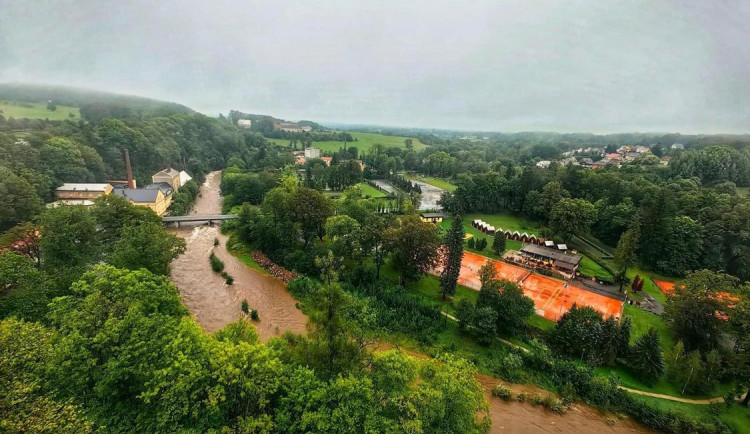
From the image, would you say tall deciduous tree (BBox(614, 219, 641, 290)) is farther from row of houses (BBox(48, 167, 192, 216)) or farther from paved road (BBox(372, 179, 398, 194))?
row of houses (BBox(48, 167, 192, 216))

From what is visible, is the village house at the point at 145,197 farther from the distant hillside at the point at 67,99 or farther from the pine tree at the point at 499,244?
the distant hillside at the point at 67,99

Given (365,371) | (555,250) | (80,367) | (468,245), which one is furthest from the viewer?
(468,245)

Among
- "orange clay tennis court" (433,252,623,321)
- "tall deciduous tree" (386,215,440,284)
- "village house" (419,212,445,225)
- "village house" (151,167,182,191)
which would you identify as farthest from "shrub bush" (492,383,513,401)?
"village house" (151,167,182,191)

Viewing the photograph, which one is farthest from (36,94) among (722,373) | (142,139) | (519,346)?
(722,373)

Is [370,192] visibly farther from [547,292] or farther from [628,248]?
[628,248]

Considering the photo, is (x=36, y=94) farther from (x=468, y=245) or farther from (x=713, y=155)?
(x=713, y=155)

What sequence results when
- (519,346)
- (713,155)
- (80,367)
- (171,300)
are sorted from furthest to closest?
(713,155), (519,346), (171,300), (80,367)

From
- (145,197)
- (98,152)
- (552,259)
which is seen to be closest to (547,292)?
(552,259)
